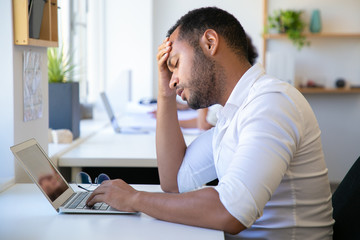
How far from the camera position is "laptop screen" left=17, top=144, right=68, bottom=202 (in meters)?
1.37

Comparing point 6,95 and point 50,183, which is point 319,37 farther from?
point 50,183

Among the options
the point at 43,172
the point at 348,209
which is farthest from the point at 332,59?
the point at 43,172

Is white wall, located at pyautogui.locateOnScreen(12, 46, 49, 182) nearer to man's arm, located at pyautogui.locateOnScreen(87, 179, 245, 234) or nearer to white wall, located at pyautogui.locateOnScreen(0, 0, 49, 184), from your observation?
white wall, located at pyautogui.locateOnScreen(0, 0, 49, 184)

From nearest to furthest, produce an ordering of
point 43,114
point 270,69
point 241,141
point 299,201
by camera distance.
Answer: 1. point 241,141
2. point 299,201
3. point 43,114
4. point 270,69

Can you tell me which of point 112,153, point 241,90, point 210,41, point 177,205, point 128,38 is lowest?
point 112,153

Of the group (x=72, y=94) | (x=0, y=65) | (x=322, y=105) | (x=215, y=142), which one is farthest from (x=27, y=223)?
(x=322, y=105)

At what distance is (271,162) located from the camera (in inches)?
42.7

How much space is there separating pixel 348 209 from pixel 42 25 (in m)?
1.27

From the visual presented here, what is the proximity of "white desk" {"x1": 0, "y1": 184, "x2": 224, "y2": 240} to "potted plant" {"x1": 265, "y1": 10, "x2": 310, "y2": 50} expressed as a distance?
4006mm

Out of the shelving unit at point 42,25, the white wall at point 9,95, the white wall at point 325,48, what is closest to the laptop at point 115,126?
the shelving unit at point 42,25

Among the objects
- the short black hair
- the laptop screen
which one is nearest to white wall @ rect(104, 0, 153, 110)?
the laptop screen

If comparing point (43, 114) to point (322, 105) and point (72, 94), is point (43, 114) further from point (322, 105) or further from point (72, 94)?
point (322, 105)

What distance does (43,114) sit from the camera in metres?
2.06

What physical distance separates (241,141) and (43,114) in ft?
3.80
